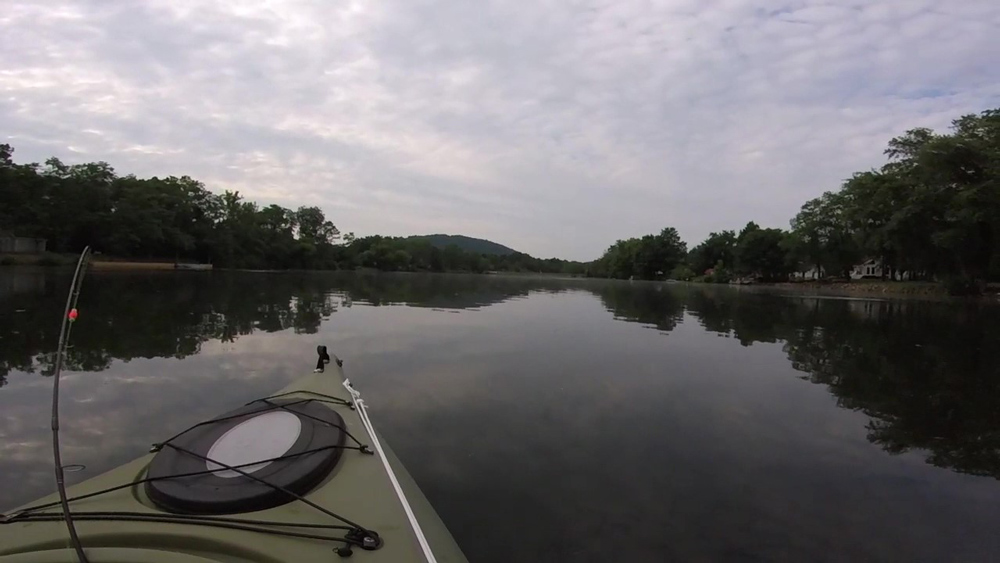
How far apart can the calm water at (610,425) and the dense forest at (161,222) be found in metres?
47.4

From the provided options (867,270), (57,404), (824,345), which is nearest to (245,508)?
(57,404)

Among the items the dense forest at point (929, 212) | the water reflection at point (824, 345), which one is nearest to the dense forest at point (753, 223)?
the dense forest at point (929, 212)

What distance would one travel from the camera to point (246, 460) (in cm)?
333

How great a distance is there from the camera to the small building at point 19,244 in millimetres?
45963

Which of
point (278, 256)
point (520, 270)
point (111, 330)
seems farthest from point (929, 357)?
point (520, 270)

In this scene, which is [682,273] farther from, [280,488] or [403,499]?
[280,488]

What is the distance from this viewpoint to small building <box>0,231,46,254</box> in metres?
46.0

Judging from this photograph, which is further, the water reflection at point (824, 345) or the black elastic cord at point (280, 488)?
the water reflection at point (824, 345)

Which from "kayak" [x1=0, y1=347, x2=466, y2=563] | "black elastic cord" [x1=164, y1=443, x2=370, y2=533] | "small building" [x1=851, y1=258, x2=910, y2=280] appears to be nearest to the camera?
"kayak" [x1=0, y1=347, x2=466, y2=563]

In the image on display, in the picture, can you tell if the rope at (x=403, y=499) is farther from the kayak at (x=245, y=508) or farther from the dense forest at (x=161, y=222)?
the dense forest at (x=161, y=222)

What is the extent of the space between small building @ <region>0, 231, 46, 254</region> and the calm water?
44844 millimetres

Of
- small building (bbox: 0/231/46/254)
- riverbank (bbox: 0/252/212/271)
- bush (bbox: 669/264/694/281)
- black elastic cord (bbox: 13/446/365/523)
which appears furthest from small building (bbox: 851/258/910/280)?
small building (bbox: 0/231/46/254)

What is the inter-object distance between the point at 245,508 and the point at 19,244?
63.0m

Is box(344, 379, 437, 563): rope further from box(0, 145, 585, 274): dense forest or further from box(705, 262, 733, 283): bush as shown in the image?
box(705, 262, 733, 283): bush
